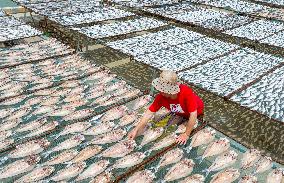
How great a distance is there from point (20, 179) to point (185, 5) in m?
12.8

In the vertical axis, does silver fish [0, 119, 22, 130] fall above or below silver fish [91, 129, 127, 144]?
below

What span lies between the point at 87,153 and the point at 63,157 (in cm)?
36

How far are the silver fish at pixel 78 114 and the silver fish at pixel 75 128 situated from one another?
0.32 m

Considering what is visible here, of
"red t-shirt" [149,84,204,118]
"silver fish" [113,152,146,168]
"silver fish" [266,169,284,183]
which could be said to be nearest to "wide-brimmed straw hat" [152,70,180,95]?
"red t-shirt" [149,84,204,118]

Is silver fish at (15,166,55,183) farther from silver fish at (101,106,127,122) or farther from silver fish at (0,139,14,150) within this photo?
silver fish at (101,106,127,122)

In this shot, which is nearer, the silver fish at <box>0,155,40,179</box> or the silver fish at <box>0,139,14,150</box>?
the silver fish at <box>0,155,40,179</box>

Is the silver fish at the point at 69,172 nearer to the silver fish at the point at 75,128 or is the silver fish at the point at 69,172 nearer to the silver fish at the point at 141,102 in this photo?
the silver fish at the point at 75,128

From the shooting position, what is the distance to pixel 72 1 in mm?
14609

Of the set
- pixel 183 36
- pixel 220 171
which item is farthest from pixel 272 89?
pixel 183 36

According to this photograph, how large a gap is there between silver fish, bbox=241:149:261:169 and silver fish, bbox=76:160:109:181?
210 centimetres

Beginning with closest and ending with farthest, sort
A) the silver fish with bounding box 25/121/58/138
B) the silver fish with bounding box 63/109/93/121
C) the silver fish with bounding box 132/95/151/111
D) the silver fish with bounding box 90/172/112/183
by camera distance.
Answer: the silver fish with bounding box 90/172/112/183 → the silver fish with bounding box 25/121/58/138 → the silver fish with bounding box 63/109/93/121 → the silver fish with bounding box 132/95/151/111

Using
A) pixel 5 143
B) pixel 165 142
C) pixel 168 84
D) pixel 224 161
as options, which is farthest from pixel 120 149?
pixel 5 143

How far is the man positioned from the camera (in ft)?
16.1

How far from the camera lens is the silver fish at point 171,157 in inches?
190
